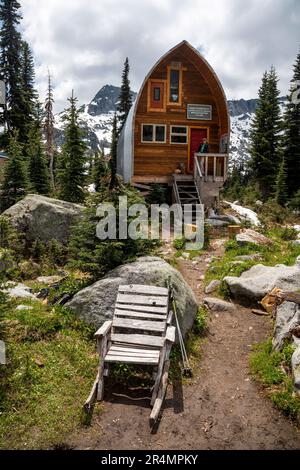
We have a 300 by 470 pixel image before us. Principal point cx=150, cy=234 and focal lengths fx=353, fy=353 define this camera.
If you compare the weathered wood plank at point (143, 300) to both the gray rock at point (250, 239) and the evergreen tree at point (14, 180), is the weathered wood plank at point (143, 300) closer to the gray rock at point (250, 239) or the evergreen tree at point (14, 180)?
the gray rock at point (250, 239)

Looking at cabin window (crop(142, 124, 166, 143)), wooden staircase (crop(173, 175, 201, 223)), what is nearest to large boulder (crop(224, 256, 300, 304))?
wooden staircase (crop(173, 175, 201, 223))

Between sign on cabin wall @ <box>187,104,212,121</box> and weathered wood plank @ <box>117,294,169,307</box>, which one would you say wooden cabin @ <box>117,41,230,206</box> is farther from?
weathered wood plank @ <box>117,294,169,307</box>

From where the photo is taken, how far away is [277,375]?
21.3ft

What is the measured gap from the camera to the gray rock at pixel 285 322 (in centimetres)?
707

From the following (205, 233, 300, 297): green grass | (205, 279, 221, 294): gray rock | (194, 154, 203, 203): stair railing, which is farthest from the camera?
(194, 154, 203, 203): stair railing

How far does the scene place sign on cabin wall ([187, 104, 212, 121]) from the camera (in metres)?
21.2

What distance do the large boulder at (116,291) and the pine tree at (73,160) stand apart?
34.0 ft

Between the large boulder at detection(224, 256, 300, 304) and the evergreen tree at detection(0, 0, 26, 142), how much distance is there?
25488 mm

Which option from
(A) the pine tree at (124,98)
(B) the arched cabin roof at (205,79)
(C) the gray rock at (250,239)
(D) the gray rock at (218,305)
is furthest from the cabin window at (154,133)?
(A) the pine tree at (124,98)

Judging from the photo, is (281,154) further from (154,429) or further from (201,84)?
(154,429)

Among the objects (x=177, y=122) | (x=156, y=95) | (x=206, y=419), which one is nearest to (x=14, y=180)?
(x=156, y=95)

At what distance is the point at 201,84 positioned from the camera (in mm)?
21172
